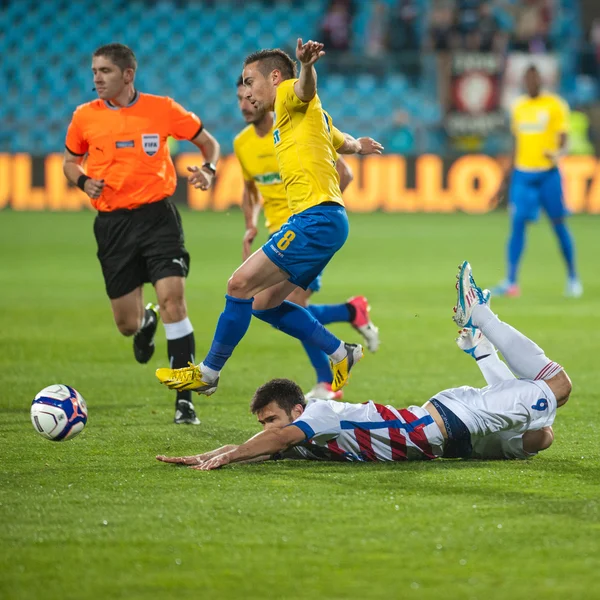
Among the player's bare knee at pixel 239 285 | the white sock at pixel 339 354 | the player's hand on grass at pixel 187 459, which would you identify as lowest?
the player's hand on grass at pixel 187 459

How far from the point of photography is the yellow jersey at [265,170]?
759 centimetres

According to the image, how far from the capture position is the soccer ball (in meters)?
5.50

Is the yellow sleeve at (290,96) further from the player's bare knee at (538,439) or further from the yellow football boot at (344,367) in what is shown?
the player's bare knee at (538,439)

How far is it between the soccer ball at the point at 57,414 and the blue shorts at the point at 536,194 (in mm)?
8708

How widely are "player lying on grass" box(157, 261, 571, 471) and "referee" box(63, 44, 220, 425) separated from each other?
1.65 meters

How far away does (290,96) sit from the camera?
19.0 feet

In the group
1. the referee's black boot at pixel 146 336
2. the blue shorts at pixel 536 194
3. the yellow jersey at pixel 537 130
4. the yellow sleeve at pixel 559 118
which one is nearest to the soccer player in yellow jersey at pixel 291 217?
the referee's black boot at pixel 146 336

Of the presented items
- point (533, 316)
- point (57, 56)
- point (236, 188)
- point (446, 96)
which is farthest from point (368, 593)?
point (57, 56)

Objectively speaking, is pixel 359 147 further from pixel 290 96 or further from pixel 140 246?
pixel 140 246

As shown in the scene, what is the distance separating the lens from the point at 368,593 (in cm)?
349

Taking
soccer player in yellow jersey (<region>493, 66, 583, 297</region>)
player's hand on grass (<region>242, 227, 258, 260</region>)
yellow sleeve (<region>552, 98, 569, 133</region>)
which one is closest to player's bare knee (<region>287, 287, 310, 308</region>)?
player's hand on grass (<region>242, 227, 258, 260</region>)

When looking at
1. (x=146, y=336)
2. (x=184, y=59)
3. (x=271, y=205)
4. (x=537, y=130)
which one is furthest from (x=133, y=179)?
(x=184, y=59)

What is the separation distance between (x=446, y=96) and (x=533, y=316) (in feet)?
47.6

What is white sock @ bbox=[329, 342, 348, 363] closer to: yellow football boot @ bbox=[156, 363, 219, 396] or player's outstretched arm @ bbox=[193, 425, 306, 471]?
yellow football boot @ bbox=[156, 363, 219, 396]
